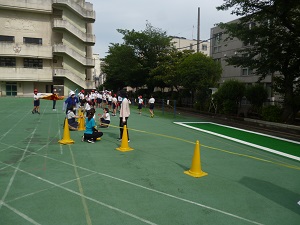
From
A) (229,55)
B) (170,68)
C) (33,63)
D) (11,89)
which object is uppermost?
(229,55)

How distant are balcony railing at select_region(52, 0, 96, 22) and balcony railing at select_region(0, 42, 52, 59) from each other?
732 centimetres

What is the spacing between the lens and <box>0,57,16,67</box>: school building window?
3969 cm

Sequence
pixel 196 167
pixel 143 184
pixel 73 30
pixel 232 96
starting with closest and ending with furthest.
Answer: pixel 143 184 → pixel 196 167 → pixel 232 96 → pixel 73 30

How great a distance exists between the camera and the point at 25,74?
4025 centimetres

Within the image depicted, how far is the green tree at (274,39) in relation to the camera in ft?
44.4

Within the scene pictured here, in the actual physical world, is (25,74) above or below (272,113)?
above

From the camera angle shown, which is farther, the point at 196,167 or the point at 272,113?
the point at 272,113

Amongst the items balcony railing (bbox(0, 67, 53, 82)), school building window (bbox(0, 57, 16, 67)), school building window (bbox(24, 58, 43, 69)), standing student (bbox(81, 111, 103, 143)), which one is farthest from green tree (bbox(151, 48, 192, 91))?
school building window (bbox(0, 57, 16, 67))

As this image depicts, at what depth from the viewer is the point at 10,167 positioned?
20.9ft

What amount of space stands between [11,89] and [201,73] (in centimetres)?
3337

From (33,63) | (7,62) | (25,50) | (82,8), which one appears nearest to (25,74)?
(33,63)

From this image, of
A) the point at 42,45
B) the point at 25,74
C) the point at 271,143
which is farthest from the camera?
the point at 42,45

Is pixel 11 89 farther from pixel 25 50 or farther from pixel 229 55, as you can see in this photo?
pixel 229 55

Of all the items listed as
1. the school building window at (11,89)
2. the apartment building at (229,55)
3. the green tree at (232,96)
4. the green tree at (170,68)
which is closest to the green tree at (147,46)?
the green tree at (170,68)
